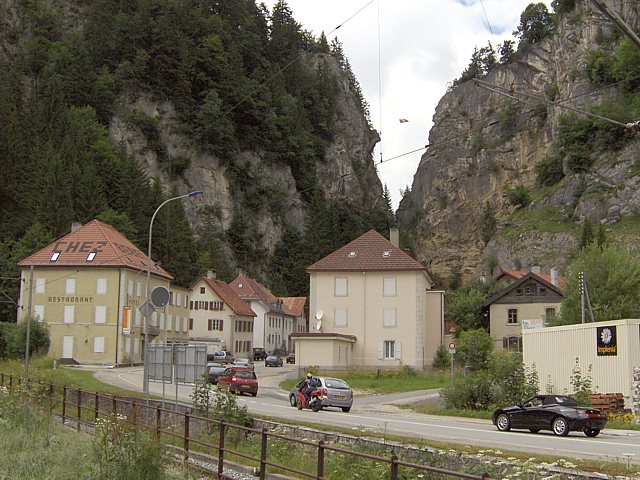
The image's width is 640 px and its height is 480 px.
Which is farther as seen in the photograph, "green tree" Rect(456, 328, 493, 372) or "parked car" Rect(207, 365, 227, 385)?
"green tree" Rect(456, 328, 493, 372)

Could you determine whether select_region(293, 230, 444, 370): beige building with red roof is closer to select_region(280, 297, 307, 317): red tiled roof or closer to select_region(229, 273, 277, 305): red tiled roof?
select_region(229, 273, 277, 305): red tiled roof

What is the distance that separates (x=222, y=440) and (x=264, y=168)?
106 meters

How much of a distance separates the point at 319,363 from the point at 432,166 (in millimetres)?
105274

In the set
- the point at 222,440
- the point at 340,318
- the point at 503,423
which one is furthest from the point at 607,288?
the point at 222,440

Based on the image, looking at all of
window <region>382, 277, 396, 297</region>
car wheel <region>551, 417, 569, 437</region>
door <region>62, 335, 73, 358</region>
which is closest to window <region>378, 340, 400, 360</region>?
window <region>382, 277, 396, 297</region>

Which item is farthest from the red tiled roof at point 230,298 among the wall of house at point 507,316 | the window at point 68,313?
the wall of house at point 507,316

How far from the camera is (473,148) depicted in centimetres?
14625

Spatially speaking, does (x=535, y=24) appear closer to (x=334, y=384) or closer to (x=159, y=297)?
(x=334, y=384)

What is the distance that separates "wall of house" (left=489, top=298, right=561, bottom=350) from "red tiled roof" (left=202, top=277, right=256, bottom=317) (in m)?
28.9

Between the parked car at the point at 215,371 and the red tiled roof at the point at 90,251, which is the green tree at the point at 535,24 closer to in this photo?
the red tiled roof at the point at 90,251

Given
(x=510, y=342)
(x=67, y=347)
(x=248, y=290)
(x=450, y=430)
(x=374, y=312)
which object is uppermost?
(x=248, y=290)

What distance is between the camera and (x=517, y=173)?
450 feet

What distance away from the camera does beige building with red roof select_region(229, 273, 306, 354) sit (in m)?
95.9

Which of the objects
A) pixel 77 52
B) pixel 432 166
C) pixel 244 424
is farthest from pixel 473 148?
pixel 244 424
